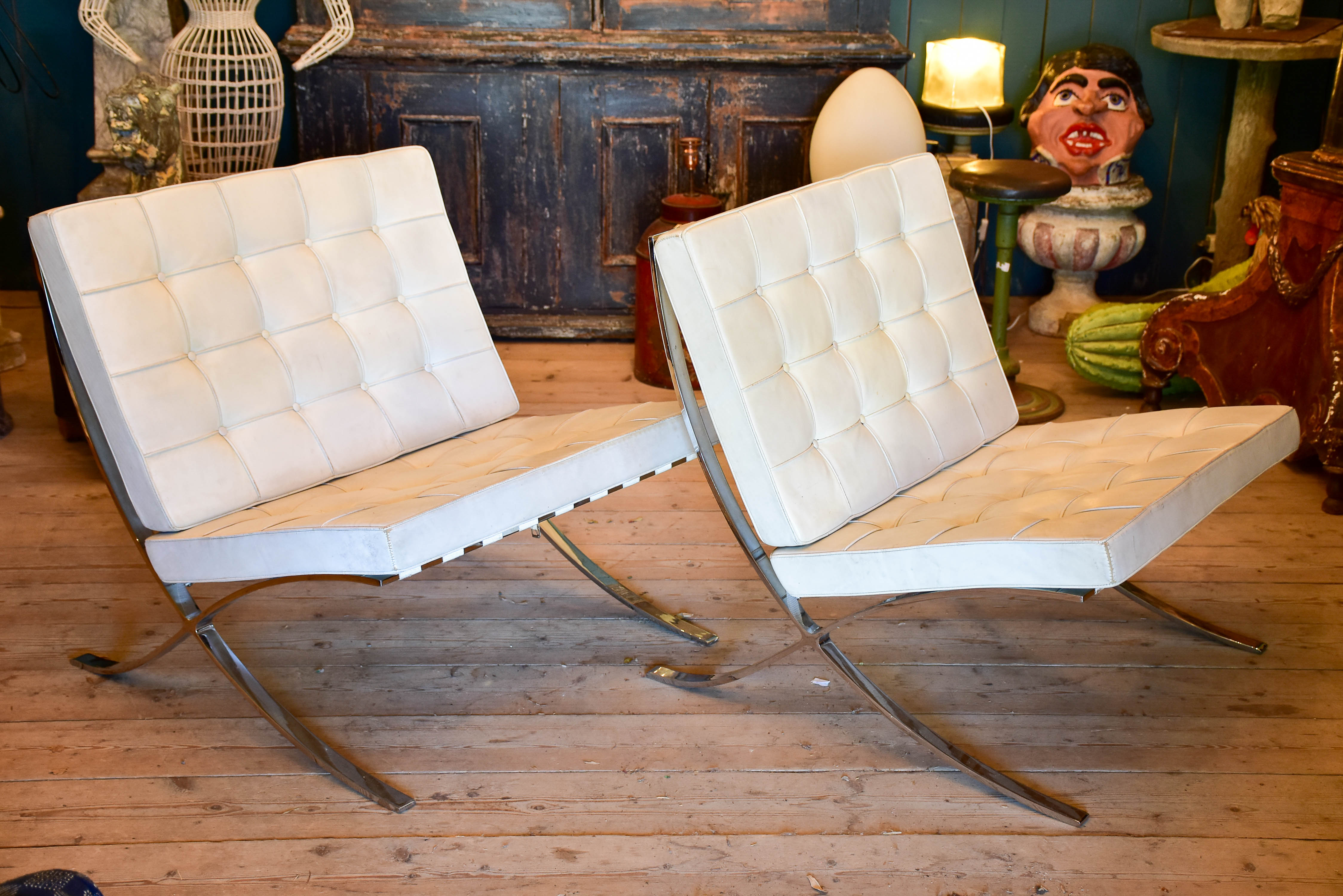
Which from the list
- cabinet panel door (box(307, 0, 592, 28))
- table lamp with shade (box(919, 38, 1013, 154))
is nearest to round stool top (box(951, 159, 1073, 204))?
table lamp with shade (box(919, 38, 1013, 154))

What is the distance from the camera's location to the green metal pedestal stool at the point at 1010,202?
10.7 ft

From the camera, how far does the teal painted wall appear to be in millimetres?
4223

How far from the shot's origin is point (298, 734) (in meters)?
1.95

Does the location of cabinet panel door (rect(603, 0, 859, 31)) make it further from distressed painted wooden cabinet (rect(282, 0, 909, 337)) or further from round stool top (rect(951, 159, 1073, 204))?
round stool top (rect(951, 159, 1073, 204))

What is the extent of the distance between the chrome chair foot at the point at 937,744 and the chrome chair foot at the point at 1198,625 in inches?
23.2

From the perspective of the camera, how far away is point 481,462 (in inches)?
84.3

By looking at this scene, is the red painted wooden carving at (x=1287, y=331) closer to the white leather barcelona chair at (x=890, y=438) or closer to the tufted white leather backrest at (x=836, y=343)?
the white leather barcelona chair at (x=890, y=438)

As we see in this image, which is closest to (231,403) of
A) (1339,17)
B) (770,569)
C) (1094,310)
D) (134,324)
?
(134,324)

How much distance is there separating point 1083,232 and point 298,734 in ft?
10.1

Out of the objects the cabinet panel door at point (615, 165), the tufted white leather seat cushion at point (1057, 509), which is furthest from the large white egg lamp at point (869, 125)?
the tufted white leather seat cushion at point (1057, 509)

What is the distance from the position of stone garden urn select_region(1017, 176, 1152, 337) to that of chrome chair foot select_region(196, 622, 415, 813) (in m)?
2.88

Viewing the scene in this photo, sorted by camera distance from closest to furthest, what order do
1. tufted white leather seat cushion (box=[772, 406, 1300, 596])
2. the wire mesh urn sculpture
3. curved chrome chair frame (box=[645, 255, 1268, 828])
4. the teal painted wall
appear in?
tufted white leather seat cushion (box=[772, 406, 1300, 596])
curved chrome chair frame (box=[645, 255, 1268, 828])
the wire mesh urn sculpture
the teal painted wall

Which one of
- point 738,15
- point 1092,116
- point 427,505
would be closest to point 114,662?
point 427,505

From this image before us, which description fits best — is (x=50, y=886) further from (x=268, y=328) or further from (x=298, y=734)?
(x=268, y=328)
